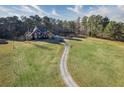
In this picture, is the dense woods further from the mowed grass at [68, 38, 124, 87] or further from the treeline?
the mowed grass at [68, 38, 124, 87]

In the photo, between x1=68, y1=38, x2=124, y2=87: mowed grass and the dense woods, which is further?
the dense woods

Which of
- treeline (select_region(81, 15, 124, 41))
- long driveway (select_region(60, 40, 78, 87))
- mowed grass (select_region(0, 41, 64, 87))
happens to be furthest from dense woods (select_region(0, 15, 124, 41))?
long driveway (select_region(60, 40, 78, 87))

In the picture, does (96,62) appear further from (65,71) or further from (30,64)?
(30,64)

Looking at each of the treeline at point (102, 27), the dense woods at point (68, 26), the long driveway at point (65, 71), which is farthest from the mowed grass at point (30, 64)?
the treeline at point (102, 27)

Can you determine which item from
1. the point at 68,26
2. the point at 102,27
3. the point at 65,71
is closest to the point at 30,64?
the point at 65,71

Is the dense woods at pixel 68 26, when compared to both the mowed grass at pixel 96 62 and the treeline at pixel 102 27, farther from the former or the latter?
the mowed grass at pixel 96 62

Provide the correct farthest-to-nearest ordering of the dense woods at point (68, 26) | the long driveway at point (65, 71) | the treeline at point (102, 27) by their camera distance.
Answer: the treeline at point (102, 27) < the dense woods at point (68, 26) < the long driveway at point (65, 71)
